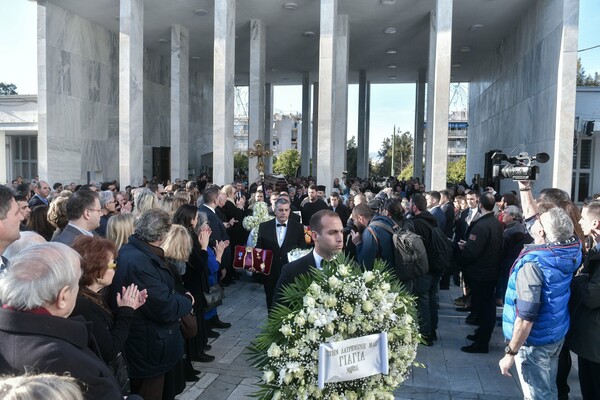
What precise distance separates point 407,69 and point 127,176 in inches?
832

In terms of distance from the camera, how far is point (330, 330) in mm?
2602

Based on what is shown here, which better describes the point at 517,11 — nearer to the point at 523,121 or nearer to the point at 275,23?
the point at 523,121

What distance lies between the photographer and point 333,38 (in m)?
17.6

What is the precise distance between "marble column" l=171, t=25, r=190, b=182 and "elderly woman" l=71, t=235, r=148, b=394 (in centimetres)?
1944

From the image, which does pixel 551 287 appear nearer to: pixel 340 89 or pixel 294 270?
pixel 294 270

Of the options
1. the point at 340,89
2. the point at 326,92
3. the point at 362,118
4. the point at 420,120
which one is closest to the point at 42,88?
the point at 326,92

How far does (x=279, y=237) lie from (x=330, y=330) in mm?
4612

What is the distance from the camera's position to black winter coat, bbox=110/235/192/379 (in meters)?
3.66

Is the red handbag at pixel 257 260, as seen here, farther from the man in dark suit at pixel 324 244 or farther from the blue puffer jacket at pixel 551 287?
the blue puffer jacket at pixel 551 287

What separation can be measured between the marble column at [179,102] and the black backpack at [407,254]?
58.4 feet

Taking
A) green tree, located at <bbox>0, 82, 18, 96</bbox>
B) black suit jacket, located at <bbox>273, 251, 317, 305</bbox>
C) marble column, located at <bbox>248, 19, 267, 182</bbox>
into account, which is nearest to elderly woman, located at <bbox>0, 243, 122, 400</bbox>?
black suit jacket, located at <bbox>273, 251, 317, 305</bbox>

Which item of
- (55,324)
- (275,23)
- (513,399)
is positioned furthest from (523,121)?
(55,324)

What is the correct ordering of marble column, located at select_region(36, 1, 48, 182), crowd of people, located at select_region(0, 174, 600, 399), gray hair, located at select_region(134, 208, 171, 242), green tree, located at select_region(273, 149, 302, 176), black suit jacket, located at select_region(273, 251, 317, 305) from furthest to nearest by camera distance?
green tree, located at select_region(273, 149, 302, 176) → marble column, located at select_region(36, 1, 48, 182) → gray hair, located at select_region(134, 208, 171, 242) → black suit jacket, located at select_region(273, 251, 317, 305) → crowd of people, located at select_region(0, 174, 600, 399)

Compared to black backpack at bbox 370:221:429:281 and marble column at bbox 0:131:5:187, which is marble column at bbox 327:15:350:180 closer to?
black backpack at bbox 370:221:429:281
